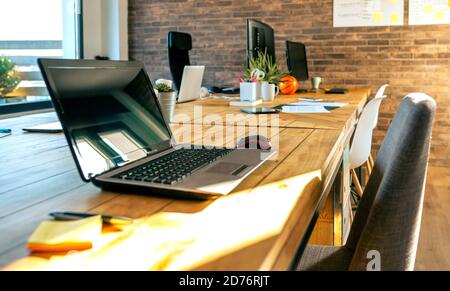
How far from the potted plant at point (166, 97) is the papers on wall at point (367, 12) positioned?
12.1 ft

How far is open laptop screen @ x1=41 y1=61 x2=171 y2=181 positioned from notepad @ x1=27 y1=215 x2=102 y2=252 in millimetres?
227

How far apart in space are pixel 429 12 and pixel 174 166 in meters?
4.62

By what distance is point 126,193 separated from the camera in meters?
0.83

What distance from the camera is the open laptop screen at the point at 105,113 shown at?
89cm

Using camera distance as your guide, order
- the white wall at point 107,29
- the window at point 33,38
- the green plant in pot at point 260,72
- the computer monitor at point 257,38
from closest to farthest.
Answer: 1. the green plant in pot at point 260,72
2. the computer monitor at point 257,38
3. the window at point 33,38
4. the white wall at point 107,29

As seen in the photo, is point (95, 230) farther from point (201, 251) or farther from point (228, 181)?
point (228, 181)

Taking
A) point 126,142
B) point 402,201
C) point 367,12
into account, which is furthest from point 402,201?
point 367,12

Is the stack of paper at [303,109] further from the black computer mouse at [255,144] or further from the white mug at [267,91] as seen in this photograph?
the black computer mouse at [255,144]

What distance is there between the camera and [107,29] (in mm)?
5754

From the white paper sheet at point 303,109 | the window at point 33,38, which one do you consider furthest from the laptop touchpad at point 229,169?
the window at point 33,38

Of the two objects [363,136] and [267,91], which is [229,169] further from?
[267,91]

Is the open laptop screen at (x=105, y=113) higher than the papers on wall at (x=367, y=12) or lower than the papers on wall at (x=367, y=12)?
lower

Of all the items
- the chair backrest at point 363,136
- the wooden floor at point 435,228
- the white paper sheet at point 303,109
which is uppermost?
the white paper sheet at point 303,109

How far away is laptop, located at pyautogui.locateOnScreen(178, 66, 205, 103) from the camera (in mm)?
2727
